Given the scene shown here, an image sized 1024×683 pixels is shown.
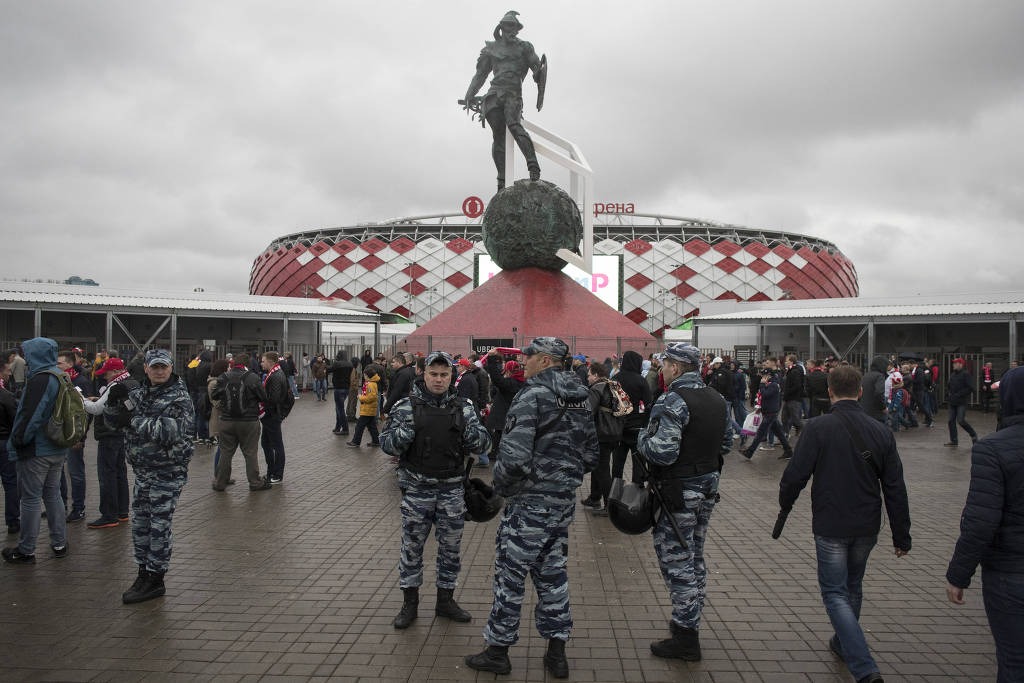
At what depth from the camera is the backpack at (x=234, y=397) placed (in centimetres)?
774

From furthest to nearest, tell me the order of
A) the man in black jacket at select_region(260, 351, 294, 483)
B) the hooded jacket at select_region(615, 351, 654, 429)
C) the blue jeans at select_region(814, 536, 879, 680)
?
the man in black jacket at select_region(260, 351, 294, 483) < the hooded jacket at select_region(615, 351, 654, 429) < the blue jeans at select_region(814, 536, 879, 680)

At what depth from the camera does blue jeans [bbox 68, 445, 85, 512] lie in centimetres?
652

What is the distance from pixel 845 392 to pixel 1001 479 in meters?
0.90

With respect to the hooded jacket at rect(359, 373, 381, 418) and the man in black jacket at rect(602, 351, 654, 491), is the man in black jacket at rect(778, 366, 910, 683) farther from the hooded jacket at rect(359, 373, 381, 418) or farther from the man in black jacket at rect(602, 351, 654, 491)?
the hooded jacket at rect(359, 373, 381, 418)

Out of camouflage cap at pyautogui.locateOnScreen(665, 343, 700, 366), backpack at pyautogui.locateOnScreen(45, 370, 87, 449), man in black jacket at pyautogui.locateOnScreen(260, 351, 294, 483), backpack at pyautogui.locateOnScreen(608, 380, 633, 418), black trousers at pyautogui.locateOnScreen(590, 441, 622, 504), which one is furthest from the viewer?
man in black jacket at pyautogui.locateOnScreen(260, 351, 294, 483)

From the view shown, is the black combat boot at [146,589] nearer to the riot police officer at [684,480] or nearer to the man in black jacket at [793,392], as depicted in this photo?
the riot police officer at [684,480]

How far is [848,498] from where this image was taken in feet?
11.1

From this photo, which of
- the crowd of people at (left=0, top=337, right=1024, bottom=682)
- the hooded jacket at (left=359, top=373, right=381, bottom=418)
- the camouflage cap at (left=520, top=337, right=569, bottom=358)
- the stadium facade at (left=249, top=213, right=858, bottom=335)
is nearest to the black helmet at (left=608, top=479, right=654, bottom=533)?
the crowd of people at (left=0, top=337, right=1024, bottom=682)

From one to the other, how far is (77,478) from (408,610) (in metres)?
4.31

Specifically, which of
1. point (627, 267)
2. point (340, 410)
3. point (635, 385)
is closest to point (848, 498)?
point (635, 385)

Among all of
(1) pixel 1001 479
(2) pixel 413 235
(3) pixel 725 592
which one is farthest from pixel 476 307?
(2) pixel 413 235

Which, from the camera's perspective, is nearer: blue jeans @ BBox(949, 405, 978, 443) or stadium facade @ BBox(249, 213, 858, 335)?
blue jeans @ BBox(949, 405, 978, 443)

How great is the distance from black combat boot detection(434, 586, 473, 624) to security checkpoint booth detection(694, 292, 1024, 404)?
18346 millimetres

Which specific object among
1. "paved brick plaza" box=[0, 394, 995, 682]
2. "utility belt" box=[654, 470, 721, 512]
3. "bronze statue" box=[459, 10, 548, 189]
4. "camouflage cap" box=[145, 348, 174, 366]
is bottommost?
"paved brick plaza" box=[0, 394, 995, 682]
